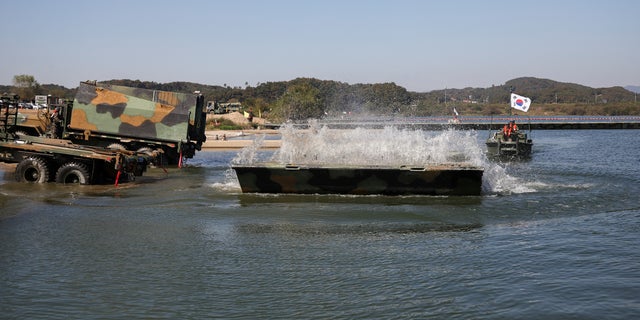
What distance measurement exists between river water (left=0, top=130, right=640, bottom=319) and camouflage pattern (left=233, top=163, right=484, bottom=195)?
0.27 meters

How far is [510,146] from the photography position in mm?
32156

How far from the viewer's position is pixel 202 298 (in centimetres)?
800

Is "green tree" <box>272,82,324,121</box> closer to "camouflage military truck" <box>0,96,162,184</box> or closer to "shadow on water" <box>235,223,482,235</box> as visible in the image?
"camouflage military truck" <box>0,96,162,184</box>

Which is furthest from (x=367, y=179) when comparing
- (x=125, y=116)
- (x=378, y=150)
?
(x=125, y=116)

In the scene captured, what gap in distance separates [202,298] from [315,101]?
89.5 m

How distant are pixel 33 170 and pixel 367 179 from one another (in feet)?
31.9

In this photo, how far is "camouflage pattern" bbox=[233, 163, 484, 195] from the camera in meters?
15.7

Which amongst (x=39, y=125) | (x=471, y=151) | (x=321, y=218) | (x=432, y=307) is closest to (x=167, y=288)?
(x=432, y=307)

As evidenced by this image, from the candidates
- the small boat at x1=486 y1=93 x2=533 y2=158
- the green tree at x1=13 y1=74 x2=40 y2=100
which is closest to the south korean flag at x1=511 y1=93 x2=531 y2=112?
the small boat at x1=486 y1=93 x2=533 y2=158

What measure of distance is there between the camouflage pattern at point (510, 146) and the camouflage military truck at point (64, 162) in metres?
19.2

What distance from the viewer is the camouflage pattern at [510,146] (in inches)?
1262

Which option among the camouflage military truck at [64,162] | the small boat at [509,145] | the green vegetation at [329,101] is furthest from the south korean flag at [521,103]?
the green vegetation at [329,101]

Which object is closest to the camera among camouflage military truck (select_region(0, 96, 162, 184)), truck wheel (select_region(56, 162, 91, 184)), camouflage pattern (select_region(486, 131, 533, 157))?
camouflage military truck (select_region(0, 96, 162, 184))

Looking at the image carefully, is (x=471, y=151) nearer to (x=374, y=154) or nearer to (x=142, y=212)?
(x=374, y=154)
